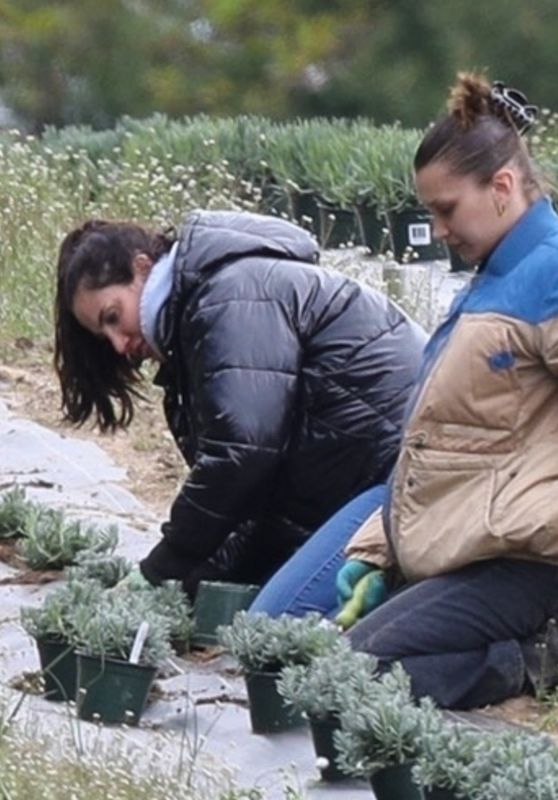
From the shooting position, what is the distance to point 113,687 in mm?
5492

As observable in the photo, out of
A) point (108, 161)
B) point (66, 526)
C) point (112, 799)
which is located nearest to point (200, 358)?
point (66, 526)

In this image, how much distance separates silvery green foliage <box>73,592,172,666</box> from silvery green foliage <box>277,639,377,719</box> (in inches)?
20.1

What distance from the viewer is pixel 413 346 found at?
640cm

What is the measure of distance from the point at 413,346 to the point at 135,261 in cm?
82

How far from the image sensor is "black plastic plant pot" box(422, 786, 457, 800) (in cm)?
443

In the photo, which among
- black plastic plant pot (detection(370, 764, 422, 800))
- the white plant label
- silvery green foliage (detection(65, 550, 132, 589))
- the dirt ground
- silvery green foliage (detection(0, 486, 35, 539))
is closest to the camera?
black plastic plant pot (detection(370, 764, 422, 800))

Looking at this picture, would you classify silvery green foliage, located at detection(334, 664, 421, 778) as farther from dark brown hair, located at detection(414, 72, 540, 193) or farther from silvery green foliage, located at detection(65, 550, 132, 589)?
silvery green foliage, located at detection(65, 550, 132, 589)

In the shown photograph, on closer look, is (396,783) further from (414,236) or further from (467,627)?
(414,236)

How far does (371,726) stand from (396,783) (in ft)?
0.40

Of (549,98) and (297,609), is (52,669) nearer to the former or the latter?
(297,609)

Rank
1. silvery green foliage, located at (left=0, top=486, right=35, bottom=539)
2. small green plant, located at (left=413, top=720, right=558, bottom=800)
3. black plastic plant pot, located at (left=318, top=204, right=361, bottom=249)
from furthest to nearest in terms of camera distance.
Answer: black plastic plant pot, located at (left=318, top=204, right=361, bottom=249) → silvery green foliage, located at (left=0, top=486, right=35, bottom=539) → small green plant, located at (left=413, top=720, right=558, bottom=800)

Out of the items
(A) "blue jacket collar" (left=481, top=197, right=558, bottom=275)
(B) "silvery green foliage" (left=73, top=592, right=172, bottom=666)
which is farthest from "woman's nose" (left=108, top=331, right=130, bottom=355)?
(A) "blue jacket collar" (left=481, top=197, right=558, bottom=275)

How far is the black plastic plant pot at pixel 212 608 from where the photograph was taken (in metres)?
6.06

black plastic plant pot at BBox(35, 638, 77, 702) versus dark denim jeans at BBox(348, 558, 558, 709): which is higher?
dark denim jeans at BBox(348, 558, 558, 709)
